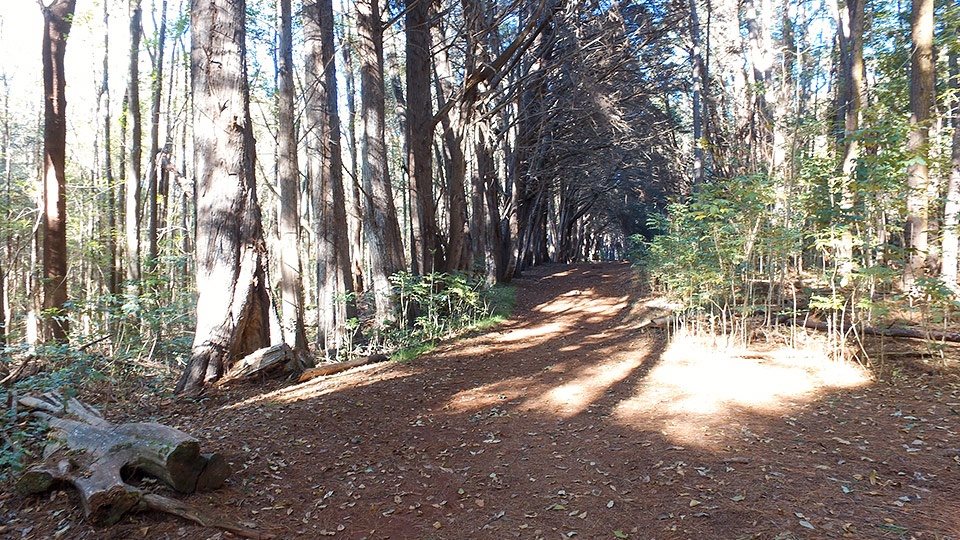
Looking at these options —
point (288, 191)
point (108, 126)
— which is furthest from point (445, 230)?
point (108, 126)

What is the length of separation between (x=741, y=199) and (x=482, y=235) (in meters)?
10.5

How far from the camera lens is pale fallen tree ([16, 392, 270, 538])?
3129 mm

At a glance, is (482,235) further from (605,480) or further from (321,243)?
(605,480)

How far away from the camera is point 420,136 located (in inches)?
423

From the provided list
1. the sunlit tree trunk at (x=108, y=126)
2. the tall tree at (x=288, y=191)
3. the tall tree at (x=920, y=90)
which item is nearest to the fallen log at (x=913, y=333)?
the tall tree at (x=920, y=90)

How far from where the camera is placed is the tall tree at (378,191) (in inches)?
377

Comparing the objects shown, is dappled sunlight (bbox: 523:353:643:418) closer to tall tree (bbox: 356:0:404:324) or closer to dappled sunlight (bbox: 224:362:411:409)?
dappled sunlight (bbox: 224:362:411:409)

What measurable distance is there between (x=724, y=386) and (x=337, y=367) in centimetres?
510

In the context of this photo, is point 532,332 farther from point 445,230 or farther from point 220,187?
point 220,187

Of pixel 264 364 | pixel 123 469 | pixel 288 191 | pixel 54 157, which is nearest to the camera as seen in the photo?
pixel 123 469

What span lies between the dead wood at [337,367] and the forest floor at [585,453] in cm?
39

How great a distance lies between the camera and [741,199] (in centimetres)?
692

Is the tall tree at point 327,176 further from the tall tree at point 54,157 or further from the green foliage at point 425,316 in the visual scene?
the tall tree at point 54,157

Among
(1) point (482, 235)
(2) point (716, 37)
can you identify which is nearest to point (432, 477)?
(1) point (482, 235)
